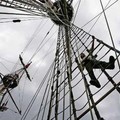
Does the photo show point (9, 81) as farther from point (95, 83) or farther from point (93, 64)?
point (95, 83)

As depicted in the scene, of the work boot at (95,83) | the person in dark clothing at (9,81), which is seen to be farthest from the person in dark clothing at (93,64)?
the person in dark clothing at (9,81)

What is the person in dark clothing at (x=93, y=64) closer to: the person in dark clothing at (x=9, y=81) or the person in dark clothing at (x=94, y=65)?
the person in dark clothing at (x=94, y=65)

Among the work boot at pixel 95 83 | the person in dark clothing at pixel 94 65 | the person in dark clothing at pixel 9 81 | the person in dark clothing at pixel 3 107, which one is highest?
the person in dark clothing at pixel 9 81

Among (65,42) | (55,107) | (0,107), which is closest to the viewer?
(55,107)

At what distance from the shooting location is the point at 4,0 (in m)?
6.73

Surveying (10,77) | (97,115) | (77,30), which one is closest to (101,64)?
(97,115)

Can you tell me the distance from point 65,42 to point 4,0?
3129 millimetres

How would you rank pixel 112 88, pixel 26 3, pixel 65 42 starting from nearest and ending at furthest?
pixel 112 88 < pixel 26 3 < pixel 65 42

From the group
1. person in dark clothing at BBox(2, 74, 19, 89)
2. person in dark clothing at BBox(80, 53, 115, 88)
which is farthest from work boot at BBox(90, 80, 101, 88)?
person in dark clothing at BBox(2, 74, 19, 89)

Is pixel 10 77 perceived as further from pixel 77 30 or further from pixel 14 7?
pixel 14 7

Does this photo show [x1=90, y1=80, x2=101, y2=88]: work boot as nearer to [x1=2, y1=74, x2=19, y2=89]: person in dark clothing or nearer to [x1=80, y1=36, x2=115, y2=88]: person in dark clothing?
[x1=80, y1=36, x2=115, y2=88]: person in dark clothing

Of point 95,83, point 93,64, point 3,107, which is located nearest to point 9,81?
point 3,107

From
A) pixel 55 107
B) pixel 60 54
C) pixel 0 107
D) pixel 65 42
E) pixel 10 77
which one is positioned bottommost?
pixel 55 107

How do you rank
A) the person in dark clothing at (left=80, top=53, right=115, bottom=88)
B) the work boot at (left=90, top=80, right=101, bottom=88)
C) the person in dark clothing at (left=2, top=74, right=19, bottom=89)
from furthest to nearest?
the person in dark clothing at (left=2, top=74, right=19, bottom=89)
the work boot at (left=90, top=80, right=101, bottom=88)
the person in dark clothing at (left=80, top=53, right=115, bottom=88)
